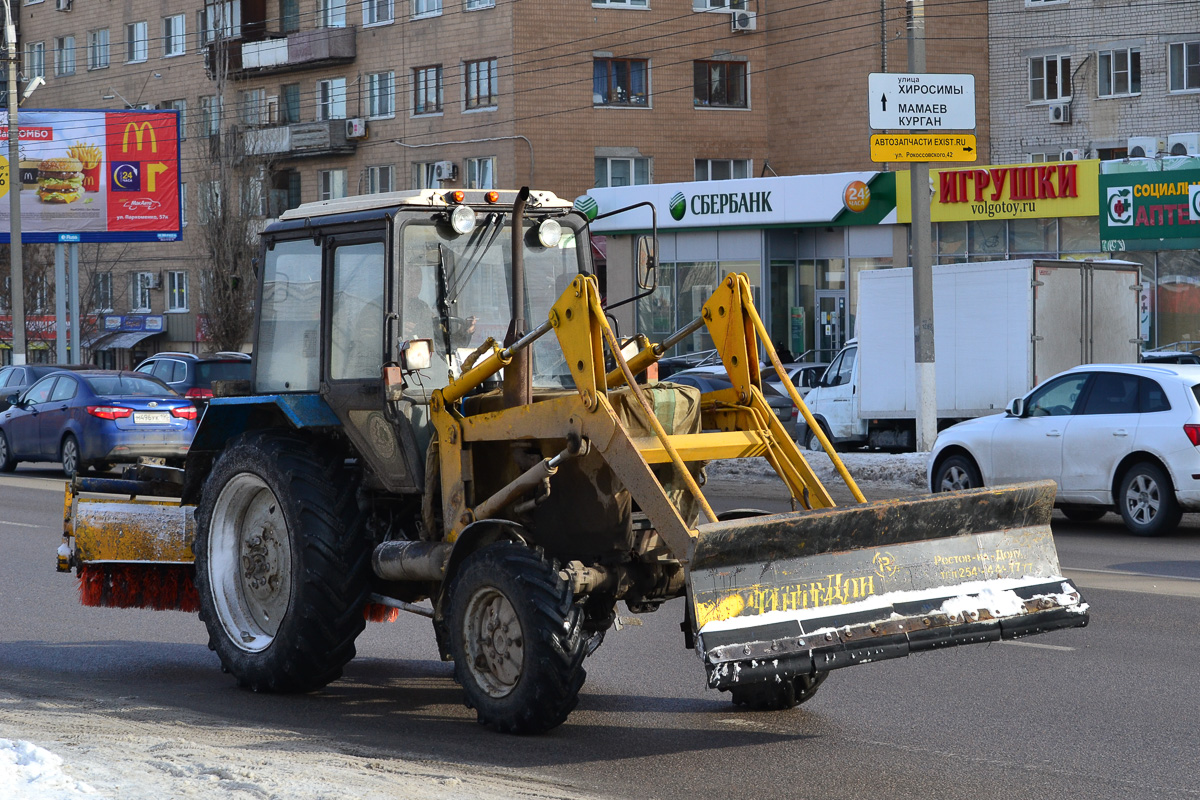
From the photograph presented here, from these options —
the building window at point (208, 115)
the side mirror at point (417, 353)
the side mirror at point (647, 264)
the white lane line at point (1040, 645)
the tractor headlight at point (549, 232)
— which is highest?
the building window at point (208, 115)

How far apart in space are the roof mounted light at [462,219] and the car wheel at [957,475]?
10351mm

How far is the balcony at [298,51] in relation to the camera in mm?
54031

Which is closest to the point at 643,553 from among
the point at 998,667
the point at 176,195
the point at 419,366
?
the point at 419,366

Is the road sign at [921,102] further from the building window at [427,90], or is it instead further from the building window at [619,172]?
the building window at [427,90]

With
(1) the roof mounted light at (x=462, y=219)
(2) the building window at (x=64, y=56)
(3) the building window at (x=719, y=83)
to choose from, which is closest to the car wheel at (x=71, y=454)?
(1) the roof mounted light at (x=462, y=219)

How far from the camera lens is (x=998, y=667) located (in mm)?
8680

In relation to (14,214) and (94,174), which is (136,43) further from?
(14,214)

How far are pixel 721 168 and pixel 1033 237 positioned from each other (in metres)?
16.7

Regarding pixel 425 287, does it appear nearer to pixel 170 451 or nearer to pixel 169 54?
pixel 170 451

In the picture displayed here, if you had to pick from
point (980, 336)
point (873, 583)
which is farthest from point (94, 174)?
point (873, 583)

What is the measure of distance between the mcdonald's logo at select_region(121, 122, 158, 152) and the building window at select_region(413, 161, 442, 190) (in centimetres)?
1003

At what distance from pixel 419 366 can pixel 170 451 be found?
16.2 metres

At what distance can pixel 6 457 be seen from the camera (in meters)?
25.2

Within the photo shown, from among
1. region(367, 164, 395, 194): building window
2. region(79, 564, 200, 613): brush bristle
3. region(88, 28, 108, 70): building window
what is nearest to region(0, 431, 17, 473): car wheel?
region(79, 564, 200, 613): brush bristle
